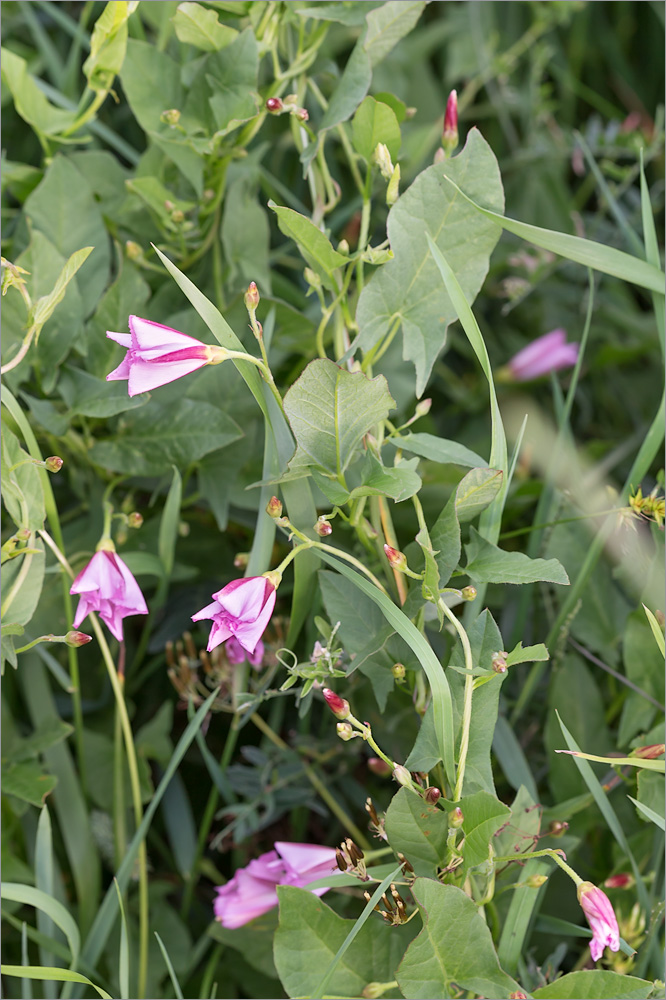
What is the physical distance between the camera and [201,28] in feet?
1.66

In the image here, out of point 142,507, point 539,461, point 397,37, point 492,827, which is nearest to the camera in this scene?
point 492,827

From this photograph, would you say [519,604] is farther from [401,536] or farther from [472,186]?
[472,186]

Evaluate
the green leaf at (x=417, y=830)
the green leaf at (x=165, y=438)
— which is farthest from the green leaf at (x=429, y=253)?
the green leaf at (x=417, y=830)

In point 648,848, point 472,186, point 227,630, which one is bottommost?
point 648,848

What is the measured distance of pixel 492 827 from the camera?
1.28ft

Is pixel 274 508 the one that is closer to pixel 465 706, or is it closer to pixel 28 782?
pixel 465 706

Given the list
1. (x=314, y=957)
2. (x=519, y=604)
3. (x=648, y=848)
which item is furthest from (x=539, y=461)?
(x=314, y=957)

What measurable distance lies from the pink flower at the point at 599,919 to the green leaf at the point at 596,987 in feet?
0.05

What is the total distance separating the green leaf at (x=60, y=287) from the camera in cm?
41

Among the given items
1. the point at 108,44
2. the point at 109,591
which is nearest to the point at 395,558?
the point at 109,591

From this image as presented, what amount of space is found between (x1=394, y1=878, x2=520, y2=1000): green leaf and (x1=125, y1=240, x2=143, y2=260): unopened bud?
0.43 metres

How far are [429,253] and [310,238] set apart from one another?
7 centimetres

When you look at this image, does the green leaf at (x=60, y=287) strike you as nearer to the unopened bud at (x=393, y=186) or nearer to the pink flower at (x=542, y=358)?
the unopened bud at (x=393, y=186)

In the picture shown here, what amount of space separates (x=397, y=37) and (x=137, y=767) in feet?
1.65
